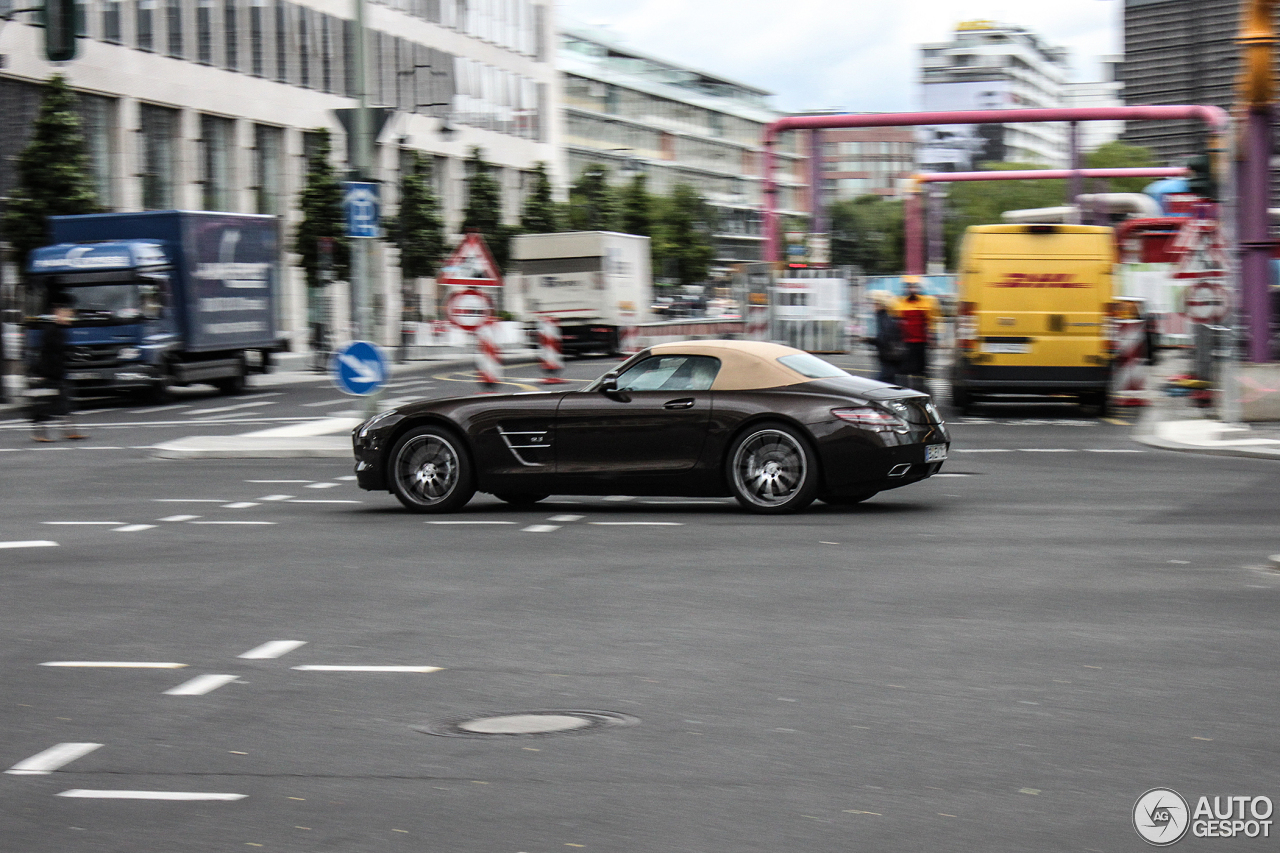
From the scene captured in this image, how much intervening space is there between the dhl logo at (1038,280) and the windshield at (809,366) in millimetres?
10436

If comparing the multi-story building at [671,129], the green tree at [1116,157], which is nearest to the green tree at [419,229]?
the multi-story building at [671,129]

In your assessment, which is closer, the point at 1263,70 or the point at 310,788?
the point at 310,788

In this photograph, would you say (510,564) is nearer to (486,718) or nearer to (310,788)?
(486,718)

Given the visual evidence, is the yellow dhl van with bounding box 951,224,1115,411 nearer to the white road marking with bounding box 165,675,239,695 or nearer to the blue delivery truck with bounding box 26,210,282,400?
the blue delivery truck with bounding box 26,210,282,400

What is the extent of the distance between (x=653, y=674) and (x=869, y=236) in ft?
393

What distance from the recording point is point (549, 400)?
42.1ft

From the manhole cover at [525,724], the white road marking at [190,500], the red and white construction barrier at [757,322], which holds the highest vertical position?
the red and white construction barrier at [757,322]

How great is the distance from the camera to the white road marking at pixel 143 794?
16.7 feet

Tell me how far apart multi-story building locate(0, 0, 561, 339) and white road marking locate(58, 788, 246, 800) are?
94.6ft

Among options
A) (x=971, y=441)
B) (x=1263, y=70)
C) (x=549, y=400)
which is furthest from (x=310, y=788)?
(x=1263, y=70)

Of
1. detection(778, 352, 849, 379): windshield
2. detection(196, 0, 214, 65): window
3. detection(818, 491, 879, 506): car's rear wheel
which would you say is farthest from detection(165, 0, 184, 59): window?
detection(818, 491, 879, 506): car's rear wheel

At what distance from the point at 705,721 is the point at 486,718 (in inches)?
30.1

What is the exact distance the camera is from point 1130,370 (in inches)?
961

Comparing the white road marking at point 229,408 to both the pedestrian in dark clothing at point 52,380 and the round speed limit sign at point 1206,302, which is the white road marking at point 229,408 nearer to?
the pedestrian in dark clothing at point 52,380
